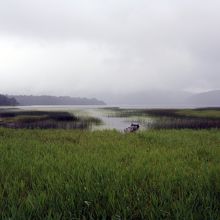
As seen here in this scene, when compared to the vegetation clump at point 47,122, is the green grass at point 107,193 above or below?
above

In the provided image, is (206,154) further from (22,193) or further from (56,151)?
(22,193)

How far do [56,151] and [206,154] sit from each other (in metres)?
6.55

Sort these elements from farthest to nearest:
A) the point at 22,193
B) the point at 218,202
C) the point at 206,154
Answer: the point at 206,154 < the point at 22,193 < the point at 218,202

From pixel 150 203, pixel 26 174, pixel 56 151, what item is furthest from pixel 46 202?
pixel 56 151

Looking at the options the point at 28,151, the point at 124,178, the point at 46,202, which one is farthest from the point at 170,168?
the point at 28,151

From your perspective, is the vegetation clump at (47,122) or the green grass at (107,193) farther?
the vegetation clump at (47,122)

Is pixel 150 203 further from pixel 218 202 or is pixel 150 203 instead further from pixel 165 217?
pixel 218 202

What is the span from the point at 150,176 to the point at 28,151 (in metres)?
6.73

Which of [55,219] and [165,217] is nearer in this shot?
[55,219]

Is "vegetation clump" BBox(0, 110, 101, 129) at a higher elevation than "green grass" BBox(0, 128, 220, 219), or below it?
below

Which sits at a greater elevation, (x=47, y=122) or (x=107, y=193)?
(x=107, y=193)

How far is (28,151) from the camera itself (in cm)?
1255

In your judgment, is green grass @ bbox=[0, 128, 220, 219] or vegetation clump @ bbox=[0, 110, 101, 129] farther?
vegetation clump @ bbox=[0, 110, 101, 129]

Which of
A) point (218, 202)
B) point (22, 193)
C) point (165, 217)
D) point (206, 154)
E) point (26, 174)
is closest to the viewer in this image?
point (165, 217)
